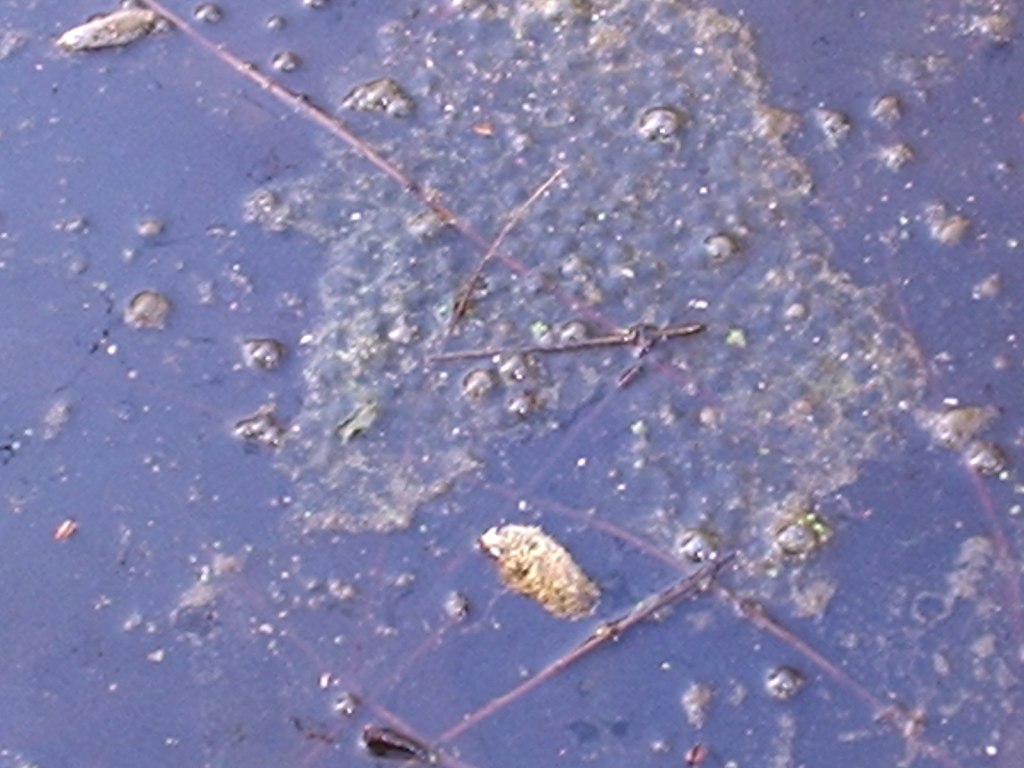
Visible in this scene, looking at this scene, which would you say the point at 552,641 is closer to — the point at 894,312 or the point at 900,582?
the point at 900,582

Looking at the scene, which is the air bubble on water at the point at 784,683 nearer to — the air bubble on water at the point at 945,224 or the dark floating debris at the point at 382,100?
the air bubble on water at the point at 945,224

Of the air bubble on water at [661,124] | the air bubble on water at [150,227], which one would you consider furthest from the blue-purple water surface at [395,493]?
the air bubble on water at [661,124]

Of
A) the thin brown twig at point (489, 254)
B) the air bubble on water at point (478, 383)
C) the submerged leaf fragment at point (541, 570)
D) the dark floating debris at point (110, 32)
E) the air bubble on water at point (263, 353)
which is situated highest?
the dark floating debris at point (110, 32)

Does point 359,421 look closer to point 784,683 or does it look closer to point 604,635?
point 604,635

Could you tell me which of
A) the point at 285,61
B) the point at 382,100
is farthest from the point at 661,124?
the point at 285,61

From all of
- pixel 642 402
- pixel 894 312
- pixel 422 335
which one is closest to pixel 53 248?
pixel 422 335

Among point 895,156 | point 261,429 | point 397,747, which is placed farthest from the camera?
point 895,156
